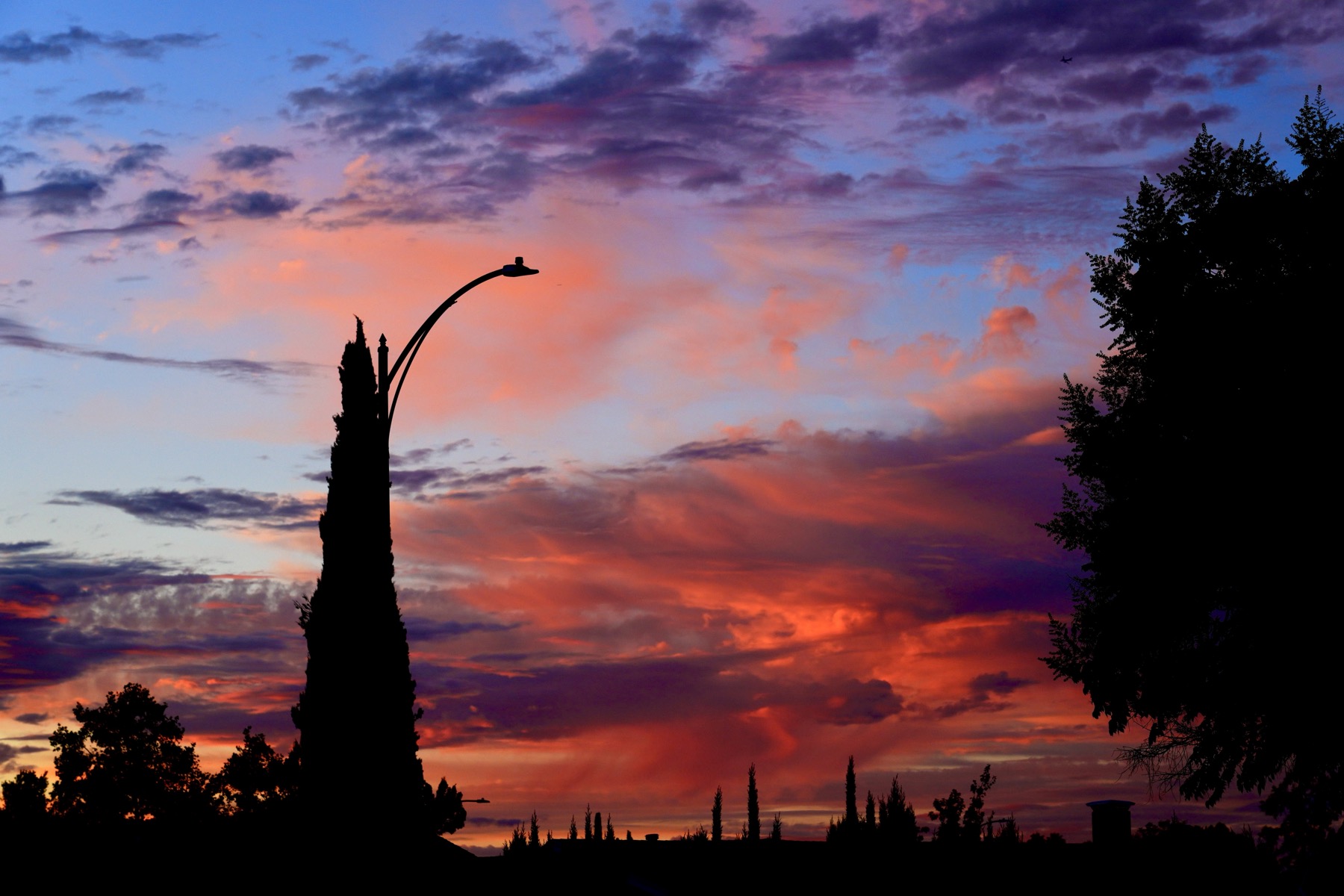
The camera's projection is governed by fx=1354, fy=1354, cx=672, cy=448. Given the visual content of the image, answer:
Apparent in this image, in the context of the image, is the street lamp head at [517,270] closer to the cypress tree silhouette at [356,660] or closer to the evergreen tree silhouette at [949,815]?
the cypress tree silhouette at [356,660]

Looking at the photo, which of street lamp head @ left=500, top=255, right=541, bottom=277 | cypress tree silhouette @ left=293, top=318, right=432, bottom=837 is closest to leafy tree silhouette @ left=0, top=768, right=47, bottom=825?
cypress tree silhouette @ left=293, top=318, right=432, bottom=837

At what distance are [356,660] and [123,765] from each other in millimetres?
47978

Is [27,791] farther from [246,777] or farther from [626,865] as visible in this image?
[626,865]

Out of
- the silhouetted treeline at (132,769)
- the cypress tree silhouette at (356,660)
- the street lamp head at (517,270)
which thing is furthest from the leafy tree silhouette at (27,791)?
the street lamp head at (517,270)

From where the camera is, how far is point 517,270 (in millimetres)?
22203

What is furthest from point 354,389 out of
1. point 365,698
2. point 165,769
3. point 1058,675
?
point 165,769

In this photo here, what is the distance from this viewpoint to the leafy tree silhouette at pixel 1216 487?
28250mm

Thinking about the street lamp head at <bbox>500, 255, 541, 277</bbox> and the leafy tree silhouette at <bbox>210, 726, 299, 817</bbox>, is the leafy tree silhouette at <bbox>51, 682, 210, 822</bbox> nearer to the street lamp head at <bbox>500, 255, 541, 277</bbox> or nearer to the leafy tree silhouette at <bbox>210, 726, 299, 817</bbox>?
the leafy tree silhouette at <bbox>210, 726, 299, 817</bbox>

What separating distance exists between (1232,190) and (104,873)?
28.6 meters

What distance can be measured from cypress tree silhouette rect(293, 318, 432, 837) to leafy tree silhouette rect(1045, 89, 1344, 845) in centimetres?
1631

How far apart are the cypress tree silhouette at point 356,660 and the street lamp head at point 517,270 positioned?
416cm

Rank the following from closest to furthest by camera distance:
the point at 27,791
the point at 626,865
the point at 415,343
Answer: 1. the point at 415,343
2. the point at 626,865
3. the point at 27,791

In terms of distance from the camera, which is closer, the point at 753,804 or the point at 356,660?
the point at 356,660

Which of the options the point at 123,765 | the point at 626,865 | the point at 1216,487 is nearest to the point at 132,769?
the point at 123,765
